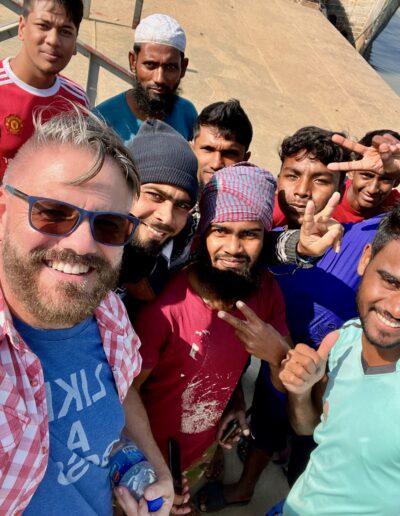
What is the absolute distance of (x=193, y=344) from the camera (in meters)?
1.76

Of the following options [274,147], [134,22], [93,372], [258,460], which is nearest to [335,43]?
[134,22]

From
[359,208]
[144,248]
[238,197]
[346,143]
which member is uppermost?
[346,143]

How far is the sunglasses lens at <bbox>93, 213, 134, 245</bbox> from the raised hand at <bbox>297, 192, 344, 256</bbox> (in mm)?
837

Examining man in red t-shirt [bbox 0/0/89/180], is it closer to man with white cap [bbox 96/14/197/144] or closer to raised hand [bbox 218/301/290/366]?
man with white cap [bbox 96/14/197/144]

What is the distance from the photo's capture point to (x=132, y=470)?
4.91 ft

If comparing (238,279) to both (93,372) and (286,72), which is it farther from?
(286,72)

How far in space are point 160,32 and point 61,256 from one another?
2.34 metres

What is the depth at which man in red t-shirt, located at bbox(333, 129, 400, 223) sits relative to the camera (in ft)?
8.94

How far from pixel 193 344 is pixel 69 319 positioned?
624mm

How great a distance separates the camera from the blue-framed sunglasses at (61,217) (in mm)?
1243

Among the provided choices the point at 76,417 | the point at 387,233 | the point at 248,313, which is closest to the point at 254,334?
the point at 248,313

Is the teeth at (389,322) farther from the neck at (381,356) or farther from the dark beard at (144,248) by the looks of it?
the dark beard at (144,248)

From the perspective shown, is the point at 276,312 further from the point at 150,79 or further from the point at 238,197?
the point at 150,79

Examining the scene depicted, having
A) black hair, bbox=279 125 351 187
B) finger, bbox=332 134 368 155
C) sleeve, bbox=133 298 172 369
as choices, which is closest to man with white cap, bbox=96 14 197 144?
black hair, bbox=279 125 351 187
